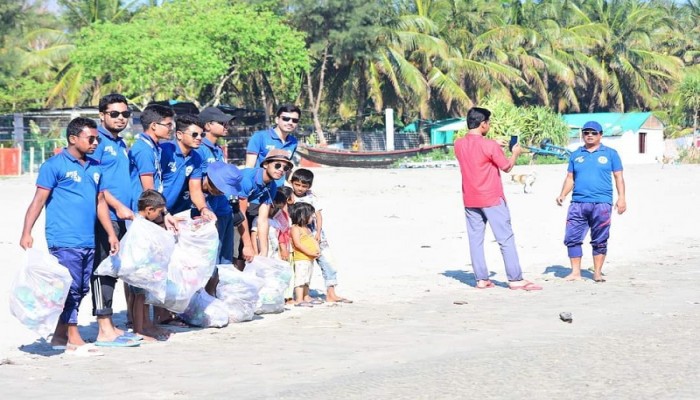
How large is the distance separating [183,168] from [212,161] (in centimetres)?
35

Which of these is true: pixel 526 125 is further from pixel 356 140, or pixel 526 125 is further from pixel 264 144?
pixel 264 144

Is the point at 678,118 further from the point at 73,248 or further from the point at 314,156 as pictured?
the point at 73,248

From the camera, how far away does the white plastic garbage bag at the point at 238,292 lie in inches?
356

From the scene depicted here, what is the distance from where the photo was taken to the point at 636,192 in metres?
25.0

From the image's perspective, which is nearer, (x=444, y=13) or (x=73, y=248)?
(x=73, y=248)

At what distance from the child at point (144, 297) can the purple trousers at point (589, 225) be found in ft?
16.3

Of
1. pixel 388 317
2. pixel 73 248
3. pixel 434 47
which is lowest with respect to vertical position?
pixel 388 317

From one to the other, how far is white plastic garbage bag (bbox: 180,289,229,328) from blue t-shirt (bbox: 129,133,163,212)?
0.92 m

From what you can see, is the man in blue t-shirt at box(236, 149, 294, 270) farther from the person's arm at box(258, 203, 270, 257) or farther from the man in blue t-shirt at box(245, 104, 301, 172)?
the man in blue t-shirt at box(245, 104, 301, 172)

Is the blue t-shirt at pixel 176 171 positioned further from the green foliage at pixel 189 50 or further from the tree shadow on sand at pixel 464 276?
the green foliage at pixel 189 50

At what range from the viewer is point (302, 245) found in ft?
32.6

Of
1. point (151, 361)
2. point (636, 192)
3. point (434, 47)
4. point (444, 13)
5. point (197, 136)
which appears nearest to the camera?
point (151, 361)

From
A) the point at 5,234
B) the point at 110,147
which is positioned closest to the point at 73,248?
the point at 110,147

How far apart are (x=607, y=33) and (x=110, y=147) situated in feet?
196
